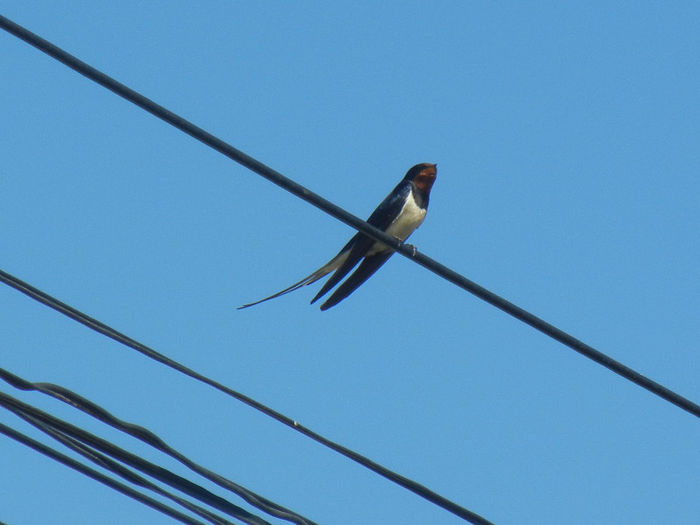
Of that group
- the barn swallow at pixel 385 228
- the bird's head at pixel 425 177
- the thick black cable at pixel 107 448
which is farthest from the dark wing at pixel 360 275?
the thick black cable at pixel 107 448

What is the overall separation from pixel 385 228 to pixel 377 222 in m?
0.08

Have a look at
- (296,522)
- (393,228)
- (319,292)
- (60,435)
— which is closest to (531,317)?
(296,522)

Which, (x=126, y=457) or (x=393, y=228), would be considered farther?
(x=393, y=228)

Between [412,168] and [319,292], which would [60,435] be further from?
[412,168]

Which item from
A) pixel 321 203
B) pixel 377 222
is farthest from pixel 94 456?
pixel 377 222

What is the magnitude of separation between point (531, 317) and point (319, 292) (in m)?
3.48

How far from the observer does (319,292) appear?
722 cm

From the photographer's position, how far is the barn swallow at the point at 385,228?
7641 millimetres

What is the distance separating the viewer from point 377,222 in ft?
28.1

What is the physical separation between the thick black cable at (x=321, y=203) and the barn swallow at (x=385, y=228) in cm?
339

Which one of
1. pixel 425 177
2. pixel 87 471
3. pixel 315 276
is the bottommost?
pixel 87 471

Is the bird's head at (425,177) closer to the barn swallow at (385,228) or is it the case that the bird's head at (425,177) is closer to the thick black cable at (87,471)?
the barn swallow at (385,228)

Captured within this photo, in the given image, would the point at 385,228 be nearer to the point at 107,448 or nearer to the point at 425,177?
the point at 425,177

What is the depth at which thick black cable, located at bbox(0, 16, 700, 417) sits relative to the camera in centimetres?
330
